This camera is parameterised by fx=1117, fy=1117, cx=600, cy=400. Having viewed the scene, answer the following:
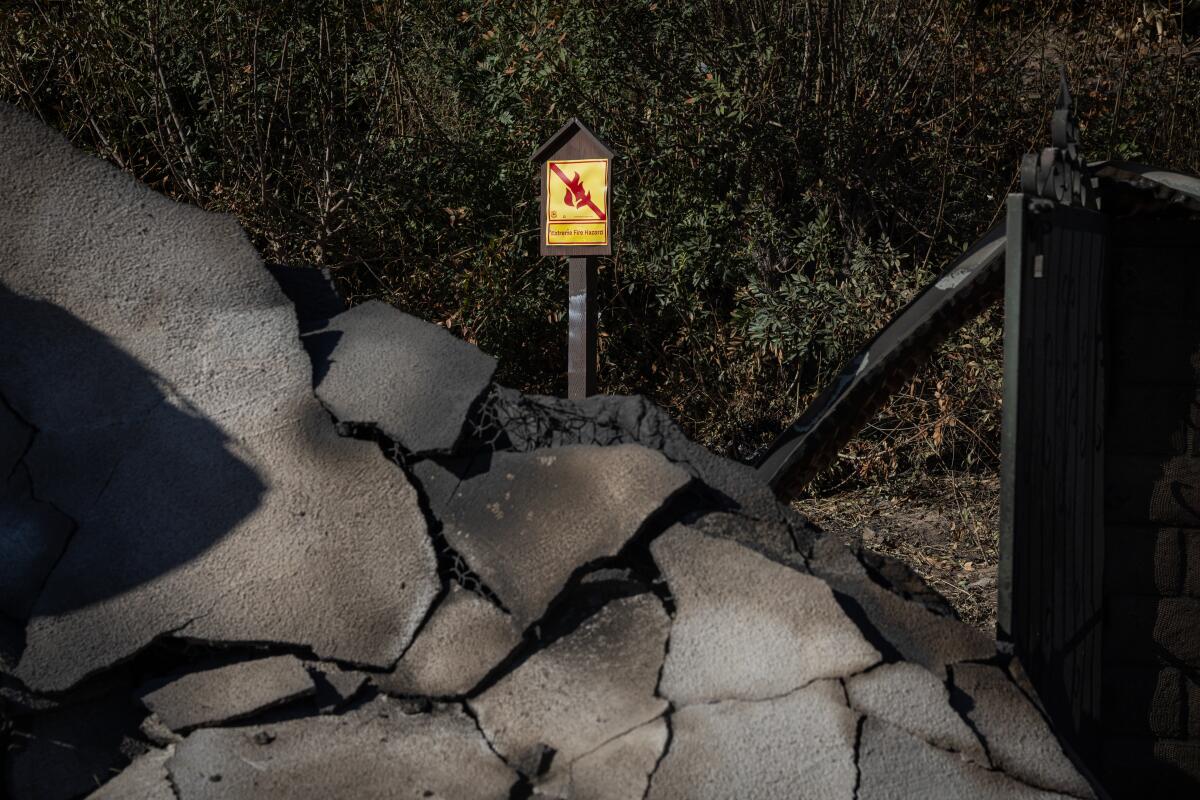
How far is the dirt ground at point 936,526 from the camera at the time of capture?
5238mm

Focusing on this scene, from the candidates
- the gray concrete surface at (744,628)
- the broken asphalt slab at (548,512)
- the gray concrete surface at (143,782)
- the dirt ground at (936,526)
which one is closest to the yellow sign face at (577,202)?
the dirt ground at (936,526)

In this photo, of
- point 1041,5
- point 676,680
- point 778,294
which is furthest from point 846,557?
point 1041,5

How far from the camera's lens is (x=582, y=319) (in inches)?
188

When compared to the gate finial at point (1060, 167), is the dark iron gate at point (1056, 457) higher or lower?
lower

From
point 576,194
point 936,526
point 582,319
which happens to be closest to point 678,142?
point 576,194

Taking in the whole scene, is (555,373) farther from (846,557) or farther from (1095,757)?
(846,557)

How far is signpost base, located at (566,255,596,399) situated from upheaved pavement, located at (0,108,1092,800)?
2.10 meters

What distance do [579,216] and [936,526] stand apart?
106 inches

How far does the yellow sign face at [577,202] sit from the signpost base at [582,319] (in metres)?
0.11

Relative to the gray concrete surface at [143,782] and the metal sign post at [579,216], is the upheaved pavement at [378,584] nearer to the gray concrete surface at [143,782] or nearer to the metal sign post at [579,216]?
the gray concrete surface at [143,782]

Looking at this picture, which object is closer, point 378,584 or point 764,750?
point 764,750

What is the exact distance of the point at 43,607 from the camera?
2.32 m

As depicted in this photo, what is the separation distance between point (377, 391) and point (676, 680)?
951mm

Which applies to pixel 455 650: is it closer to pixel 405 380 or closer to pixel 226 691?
pixel 226 691
